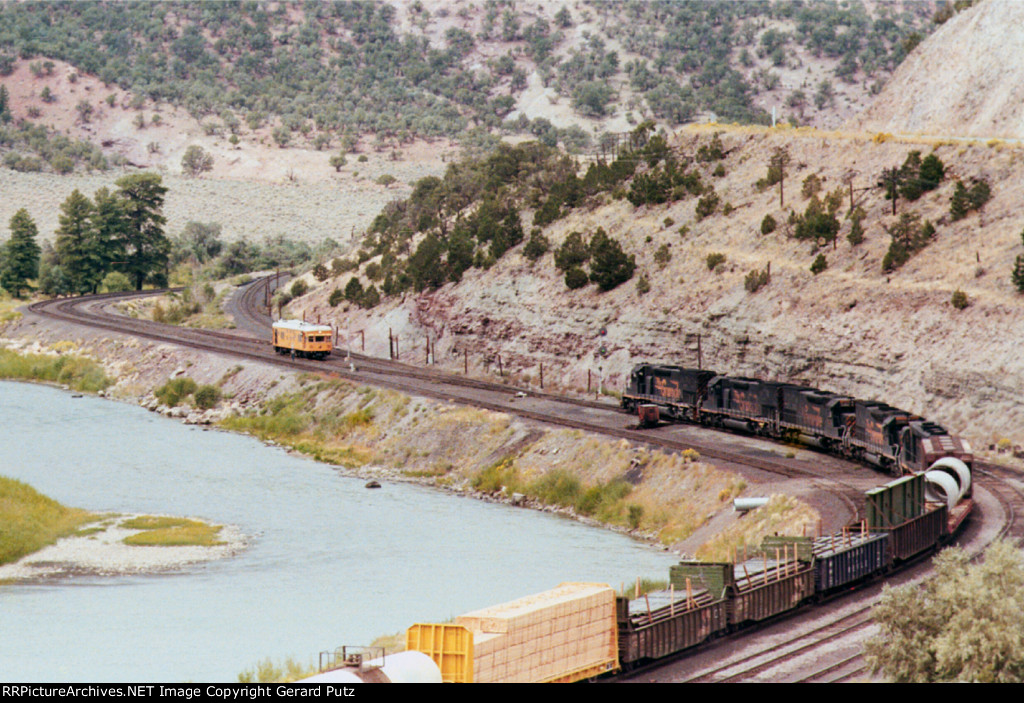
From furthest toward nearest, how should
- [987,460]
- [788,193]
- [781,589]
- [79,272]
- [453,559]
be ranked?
1. [79,272]
2. [788,193]
3. [987,460]
4. [453,559]
5. [781,589]

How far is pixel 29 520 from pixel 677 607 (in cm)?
3589

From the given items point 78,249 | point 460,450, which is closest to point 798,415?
point 460,450

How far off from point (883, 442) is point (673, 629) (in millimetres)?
26159

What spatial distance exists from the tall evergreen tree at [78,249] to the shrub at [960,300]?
10379 cm

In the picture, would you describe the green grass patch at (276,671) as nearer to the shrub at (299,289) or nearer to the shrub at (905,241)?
the shrub at (905,241)

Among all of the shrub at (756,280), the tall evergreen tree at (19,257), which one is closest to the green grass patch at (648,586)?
the shrub at (756,280)

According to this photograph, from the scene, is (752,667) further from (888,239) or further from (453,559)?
(888,239)

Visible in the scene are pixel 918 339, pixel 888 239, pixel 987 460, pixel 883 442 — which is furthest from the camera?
pixel 888 239

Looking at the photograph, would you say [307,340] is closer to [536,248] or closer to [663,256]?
[536,248]

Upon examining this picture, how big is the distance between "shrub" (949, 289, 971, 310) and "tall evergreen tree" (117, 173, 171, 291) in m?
100

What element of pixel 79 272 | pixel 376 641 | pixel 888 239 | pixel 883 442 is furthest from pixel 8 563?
pixel 79 272

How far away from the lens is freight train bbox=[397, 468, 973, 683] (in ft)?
90.4

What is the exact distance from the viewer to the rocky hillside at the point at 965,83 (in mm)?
87062

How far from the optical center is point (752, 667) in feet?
104
